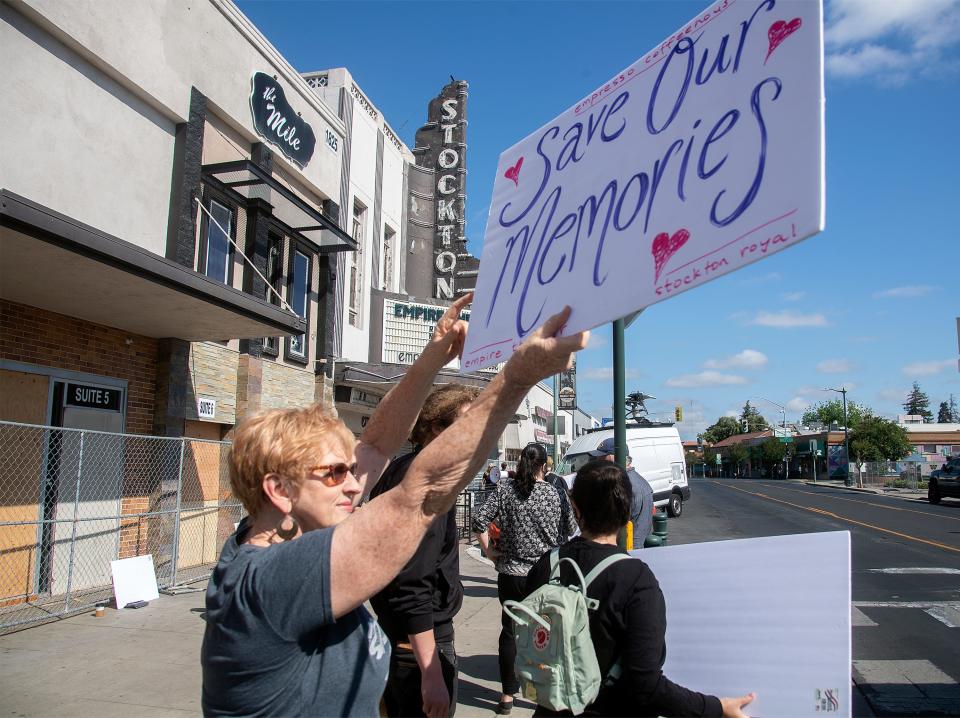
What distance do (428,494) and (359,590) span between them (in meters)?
0.23

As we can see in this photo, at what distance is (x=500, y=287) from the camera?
2.13m

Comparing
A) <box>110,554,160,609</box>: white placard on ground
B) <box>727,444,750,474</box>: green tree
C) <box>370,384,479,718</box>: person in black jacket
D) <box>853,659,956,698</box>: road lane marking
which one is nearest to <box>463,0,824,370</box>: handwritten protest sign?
<box>370,384,479,718</box>: person in black jacket

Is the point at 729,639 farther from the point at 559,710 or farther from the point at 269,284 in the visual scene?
the point at 269,284

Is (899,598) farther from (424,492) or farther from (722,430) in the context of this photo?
(722,430)

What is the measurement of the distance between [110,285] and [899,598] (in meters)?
10.4

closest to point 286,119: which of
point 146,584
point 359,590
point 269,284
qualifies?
point 269,284

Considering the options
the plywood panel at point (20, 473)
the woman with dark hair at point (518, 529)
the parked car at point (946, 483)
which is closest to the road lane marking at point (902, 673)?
the woman with dark hair at point (518, 529)

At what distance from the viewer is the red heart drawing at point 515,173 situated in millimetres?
2365

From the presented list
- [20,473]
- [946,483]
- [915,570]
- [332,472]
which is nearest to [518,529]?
[332,472]

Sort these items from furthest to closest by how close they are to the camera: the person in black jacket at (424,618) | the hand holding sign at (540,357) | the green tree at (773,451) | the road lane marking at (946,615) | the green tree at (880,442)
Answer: the green tree at (773,451) < the green tree at (880,442) < the road lane marking at (946,615) < the person in black jacket at (424,618) < the hand holding sign at (540,357)

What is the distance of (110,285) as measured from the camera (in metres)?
7.67

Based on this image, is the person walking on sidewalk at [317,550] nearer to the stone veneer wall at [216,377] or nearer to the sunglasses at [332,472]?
the sunglasses at [332,472]

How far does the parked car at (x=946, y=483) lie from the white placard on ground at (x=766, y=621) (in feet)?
98.9

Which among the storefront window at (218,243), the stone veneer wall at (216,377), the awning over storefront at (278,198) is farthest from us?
the storefront window at (218,243)
